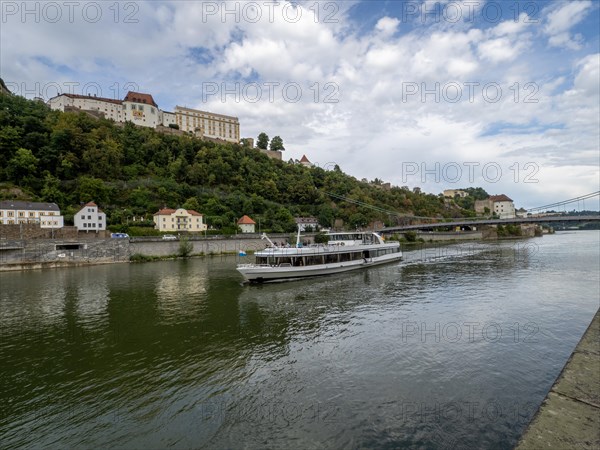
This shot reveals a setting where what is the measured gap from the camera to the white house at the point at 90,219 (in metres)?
53.9

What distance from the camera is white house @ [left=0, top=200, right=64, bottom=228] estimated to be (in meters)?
48.7

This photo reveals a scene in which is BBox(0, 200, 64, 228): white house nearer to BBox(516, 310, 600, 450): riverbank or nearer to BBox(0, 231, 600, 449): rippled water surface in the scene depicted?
BBox(0, 231, 600, 449): rippled water surface

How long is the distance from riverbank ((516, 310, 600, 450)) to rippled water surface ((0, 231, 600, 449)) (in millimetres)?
1458

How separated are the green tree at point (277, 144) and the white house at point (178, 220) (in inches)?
2801

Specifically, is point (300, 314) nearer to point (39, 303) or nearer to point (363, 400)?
point (363, 400)

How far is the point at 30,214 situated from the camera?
50.5 metres

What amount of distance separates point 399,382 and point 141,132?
99.6 meters

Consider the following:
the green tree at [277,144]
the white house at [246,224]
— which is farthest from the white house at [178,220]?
the green tree at [277,144]

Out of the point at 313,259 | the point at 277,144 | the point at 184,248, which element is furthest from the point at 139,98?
the point at 313,259

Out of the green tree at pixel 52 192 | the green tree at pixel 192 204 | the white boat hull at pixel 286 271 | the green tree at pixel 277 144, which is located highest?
the green tree at pixel 277 144

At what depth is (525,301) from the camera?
65.9 ft

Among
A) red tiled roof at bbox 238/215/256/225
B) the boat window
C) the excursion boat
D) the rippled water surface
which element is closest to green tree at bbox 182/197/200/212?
red tiled roof at bbox 238/215/256/225

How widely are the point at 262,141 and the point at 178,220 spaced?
76.4 meters

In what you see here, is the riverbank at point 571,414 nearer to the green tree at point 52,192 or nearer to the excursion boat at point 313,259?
the excursion boat at point 313,259
